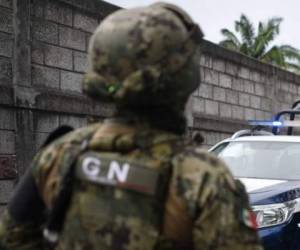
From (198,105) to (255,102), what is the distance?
92.2 inches

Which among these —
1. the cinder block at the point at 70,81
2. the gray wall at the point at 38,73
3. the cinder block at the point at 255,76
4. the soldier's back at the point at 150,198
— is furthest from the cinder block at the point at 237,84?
the soldier's back at the point at 150,198

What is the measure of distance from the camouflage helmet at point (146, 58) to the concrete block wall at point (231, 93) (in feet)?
26.0

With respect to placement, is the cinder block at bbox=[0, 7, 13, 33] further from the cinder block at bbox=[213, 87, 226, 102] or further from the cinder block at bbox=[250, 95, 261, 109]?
the cinder block at bbox=[250, 95, 261, 109]

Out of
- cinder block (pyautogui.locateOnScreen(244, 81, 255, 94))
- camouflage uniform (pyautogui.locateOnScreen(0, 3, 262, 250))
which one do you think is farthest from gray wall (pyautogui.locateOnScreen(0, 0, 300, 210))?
camouflage uniform (pyautogui.locateOnScreen(0, 3, 262, 250))

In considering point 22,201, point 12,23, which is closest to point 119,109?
point 22,201

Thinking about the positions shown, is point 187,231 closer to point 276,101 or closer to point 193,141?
point 193,141

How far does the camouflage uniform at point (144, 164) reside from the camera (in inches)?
57.7

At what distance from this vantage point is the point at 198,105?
10.2m

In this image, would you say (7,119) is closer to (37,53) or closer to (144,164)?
(37,53)

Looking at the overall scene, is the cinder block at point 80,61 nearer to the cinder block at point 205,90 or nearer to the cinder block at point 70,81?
the cinder block at point 70,81

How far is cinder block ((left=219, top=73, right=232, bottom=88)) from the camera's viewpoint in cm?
1087

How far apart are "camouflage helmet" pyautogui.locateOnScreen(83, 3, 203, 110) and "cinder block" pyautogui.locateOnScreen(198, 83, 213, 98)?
865 centimetres

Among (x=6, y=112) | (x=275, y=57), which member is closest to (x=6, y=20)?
(x=6, y=112)

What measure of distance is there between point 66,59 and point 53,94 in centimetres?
53
